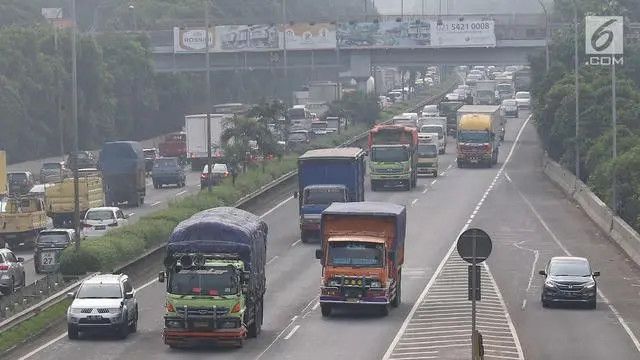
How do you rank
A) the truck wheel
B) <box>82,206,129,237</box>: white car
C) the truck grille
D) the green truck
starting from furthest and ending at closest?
the green truck < <box>82,206,129,237</box>: white car < the truck wheel < the truck grille

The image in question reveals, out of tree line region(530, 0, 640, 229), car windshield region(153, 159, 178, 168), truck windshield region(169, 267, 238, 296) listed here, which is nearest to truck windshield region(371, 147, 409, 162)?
tree line region(530, 0, 640, 229)

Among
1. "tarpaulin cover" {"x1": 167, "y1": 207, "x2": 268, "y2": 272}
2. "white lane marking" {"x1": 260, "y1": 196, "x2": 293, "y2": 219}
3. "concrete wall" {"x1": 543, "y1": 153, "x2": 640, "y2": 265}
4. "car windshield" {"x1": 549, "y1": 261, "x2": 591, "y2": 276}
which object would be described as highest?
"tarpaulin cover" {"x1": 167, "y1": 207, "x2": 268, "y2": 272}

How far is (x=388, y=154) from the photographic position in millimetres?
83125

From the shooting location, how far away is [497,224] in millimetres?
69062

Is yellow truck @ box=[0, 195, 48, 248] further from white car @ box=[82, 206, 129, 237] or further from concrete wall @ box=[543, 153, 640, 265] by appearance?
concrete wall @ box=[543, 153, 640, 265]

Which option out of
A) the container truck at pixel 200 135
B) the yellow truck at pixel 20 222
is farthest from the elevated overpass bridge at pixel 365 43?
the yellow truck at pixel 20 222

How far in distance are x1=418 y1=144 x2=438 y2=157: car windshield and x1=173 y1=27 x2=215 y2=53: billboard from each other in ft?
178

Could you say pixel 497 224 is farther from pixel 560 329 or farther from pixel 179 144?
pixel 179 144

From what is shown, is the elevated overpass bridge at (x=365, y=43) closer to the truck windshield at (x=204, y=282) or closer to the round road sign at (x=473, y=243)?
the truck windshield at (x=204, y=282)

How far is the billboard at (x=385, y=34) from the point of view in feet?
458

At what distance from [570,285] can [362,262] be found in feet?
21.0

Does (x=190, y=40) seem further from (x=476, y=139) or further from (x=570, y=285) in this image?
(x=570, y=285)

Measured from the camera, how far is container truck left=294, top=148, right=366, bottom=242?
62.3 metres

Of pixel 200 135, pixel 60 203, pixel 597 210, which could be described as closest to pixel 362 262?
pixel 597 210
